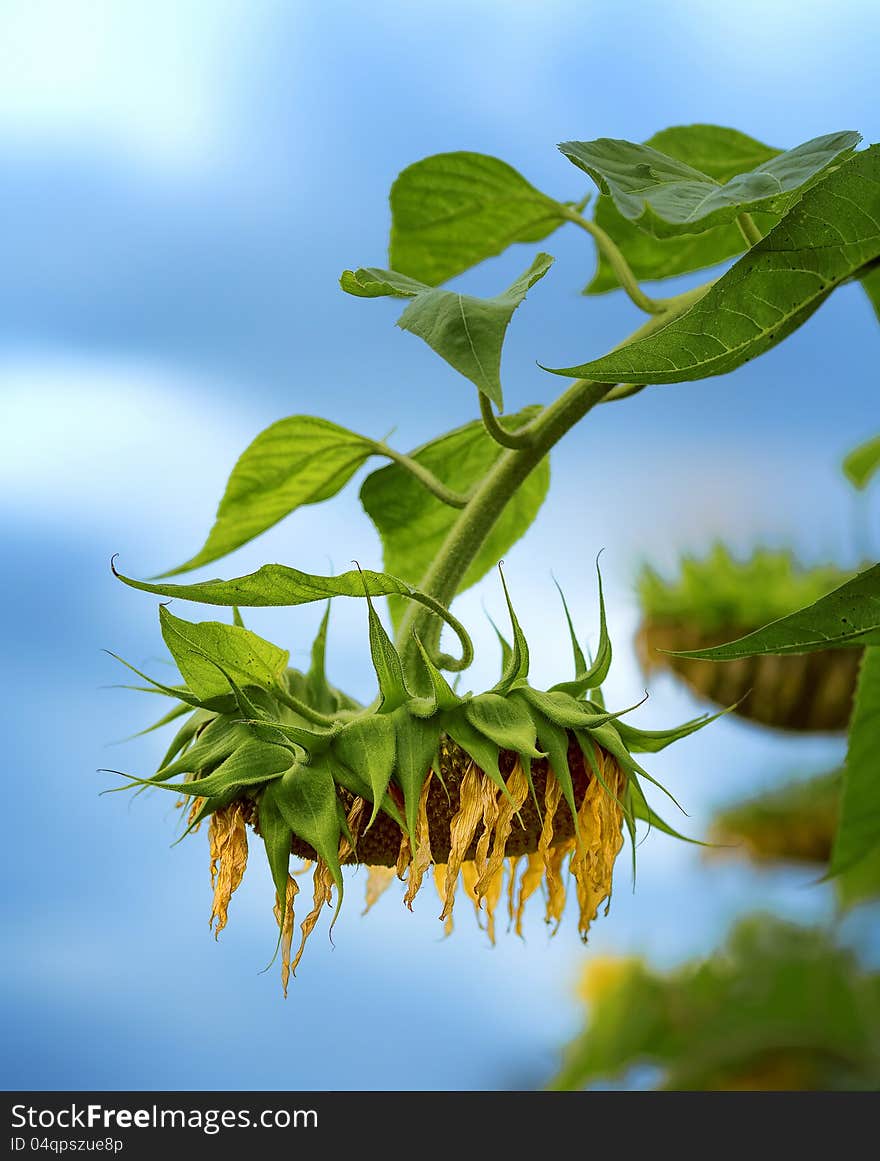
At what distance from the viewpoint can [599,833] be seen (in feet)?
1.50

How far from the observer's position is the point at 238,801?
43 cm

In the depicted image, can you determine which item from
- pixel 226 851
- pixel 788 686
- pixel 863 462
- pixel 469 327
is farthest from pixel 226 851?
pixel 788 686

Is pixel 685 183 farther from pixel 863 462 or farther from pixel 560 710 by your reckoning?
pixel 863 462

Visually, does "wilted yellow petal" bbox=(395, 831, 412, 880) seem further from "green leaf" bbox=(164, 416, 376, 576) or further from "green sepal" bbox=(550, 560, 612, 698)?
"green leaf" bbox=(164, 416, 376, 576)

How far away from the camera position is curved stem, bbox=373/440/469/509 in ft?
→ 1.63

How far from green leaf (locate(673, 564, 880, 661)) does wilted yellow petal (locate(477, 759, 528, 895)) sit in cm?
9

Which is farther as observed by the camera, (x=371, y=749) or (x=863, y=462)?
(x=863, y=462)

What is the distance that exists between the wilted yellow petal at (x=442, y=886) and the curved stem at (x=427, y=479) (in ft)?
0.47

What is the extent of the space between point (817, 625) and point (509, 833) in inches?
5.2

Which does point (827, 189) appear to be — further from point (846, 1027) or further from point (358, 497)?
point (846, 1027)

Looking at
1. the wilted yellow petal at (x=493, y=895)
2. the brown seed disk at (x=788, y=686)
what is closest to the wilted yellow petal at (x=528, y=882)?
the wilted yellow petal at (x=493, y=895)

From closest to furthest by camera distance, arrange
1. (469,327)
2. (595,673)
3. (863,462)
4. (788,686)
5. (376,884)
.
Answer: (469,327) < (595,673) < (376,884) < (863,462) < (788,686)

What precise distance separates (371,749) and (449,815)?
0.04 meters

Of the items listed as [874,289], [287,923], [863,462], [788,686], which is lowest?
[287,923]
